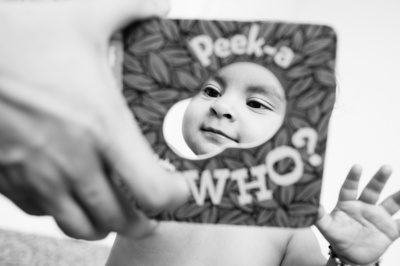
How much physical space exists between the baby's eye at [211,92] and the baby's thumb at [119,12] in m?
0.18

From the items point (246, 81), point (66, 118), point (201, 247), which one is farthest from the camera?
point (201, 247)

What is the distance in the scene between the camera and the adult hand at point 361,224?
443 millimetres

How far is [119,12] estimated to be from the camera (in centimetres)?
25

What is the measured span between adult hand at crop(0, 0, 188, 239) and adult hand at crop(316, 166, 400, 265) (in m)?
0.26

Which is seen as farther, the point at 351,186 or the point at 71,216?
the point at 351,186

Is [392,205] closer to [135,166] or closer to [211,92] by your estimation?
[211,92]

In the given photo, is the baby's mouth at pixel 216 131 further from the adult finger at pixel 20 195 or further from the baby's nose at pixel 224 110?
the adult finger at pixel 20 195

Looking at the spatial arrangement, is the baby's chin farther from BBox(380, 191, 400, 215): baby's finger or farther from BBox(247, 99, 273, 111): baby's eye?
BBox(380, 191, 400, 215): baby's finger

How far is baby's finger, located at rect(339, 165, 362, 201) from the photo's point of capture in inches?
17.6

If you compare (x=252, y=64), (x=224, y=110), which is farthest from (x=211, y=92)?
(x=252, y=64)

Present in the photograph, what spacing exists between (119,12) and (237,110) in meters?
0.20

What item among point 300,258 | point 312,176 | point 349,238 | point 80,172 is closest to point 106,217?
Result: point 80,172

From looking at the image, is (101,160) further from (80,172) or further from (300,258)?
(300,258)

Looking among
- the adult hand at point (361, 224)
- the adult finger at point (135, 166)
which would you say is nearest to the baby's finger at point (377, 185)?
the adult hand at point (361, 224)
